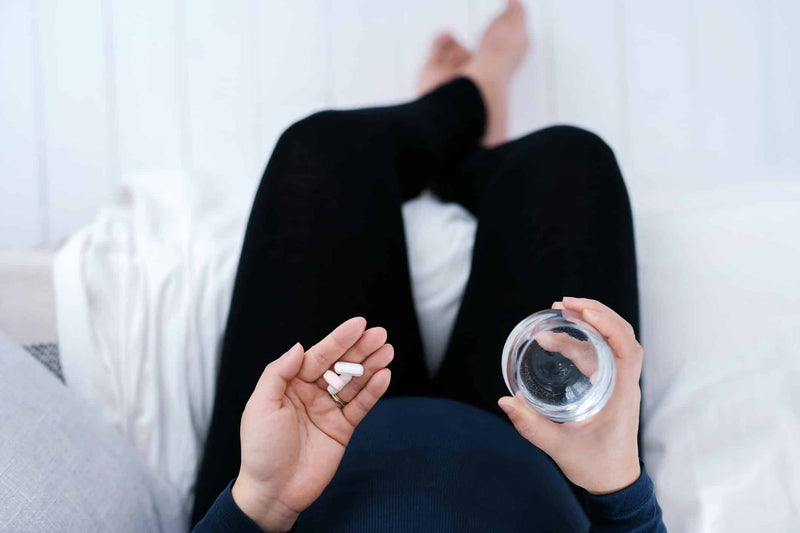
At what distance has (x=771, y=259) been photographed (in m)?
0.72

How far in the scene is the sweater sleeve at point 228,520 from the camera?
50 cm

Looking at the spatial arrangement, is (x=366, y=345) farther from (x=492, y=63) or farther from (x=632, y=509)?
(x=492, y=63)

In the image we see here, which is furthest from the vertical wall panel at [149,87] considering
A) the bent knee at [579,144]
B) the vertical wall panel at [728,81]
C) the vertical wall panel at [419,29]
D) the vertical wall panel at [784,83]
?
the vertical wall panel at [784,83]

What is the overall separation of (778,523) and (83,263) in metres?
0.85

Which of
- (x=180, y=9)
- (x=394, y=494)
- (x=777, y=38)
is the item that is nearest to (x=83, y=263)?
(x=394, y=494)

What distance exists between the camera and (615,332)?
0.45 m

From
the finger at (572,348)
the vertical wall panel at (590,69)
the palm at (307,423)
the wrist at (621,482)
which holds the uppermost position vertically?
the vertical wall panel at (590,69)

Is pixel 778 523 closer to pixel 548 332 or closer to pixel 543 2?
pixel 548 332

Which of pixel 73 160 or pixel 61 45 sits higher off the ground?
Result: pixel 61 45

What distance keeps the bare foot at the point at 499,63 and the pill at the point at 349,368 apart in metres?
0.76

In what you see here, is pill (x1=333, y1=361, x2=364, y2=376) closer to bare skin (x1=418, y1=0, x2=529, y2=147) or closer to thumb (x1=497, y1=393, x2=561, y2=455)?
Answer: thumb (x1=497, y1=393, x2=561, y2=455)

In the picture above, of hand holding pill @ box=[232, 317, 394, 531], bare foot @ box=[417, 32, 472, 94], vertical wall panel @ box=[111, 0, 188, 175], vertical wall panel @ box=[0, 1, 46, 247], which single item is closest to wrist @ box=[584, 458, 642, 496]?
hand holding pill @ box=[232, 317, 394, 531]

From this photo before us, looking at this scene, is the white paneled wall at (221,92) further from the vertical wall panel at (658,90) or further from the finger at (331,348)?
the finger at (331,348)

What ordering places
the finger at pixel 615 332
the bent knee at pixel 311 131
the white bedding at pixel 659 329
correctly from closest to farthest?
the finger at pixel 615 332 < the white bedding at pixel 659 329 < the bent knee at pixel 311 131
